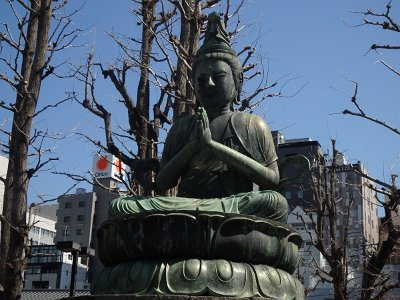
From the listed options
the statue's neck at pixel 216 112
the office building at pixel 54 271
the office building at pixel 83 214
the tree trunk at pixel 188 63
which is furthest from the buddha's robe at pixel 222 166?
the office building at pixel 83 214

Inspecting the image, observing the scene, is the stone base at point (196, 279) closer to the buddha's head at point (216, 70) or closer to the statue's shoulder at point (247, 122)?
the statue's shoulder at point (247, 122)

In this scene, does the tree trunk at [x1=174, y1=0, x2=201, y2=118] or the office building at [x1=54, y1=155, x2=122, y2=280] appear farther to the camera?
the office building at [x1=54, y1=155, x2=122, y2=280]

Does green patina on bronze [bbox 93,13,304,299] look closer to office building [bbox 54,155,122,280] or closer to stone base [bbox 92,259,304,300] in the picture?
stone base [bbox 92,259,304,300]

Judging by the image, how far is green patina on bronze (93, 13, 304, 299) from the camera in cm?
464

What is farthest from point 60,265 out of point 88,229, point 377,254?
point 377,254

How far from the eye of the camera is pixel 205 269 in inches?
182

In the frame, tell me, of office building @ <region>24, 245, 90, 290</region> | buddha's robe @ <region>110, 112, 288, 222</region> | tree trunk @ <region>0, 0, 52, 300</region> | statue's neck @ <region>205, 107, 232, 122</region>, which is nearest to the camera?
buddha's robe @ <region>110, 112, 288, 222</region>

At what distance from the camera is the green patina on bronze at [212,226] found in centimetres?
464

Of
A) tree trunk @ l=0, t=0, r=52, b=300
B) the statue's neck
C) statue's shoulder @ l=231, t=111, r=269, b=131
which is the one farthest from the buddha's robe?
tree trunk @ l=0, t=0, r=52, b=300

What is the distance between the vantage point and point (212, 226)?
15.4 feet

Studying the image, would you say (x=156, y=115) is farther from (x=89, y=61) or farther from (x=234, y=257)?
(x=234, y=257)

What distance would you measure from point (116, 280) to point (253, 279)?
42.3 inches

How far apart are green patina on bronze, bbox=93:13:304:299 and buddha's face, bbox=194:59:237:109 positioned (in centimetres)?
1

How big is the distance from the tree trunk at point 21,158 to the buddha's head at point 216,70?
17.2 ft
